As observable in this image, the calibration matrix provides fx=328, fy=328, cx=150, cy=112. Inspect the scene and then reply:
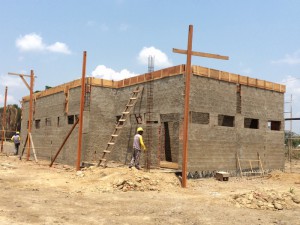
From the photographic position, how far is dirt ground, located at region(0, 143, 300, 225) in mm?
6918

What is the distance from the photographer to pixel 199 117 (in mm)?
12836

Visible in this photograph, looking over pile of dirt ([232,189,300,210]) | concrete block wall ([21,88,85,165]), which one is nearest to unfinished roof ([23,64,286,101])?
concrete block wall ([21,88,85,165])

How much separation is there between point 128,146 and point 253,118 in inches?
229

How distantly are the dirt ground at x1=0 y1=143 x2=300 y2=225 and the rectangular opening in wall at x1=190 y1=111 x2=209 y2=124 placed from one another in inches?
89.1

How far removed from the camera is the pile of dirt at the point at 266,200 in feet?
26.9

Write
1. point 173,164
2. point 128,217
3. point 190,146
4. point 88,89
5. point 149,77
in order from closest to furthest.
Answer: point 128,217 < point 190,146 < point 173,164 < point 149,77 < point 88,89

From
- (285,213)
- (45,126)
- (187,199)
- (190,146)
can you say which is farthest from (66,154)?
(285,213)

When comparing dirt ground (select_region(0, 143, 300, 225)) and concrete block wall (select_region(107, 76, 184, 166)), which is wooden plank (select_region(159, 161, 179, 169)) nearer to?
concrete block wall (select_region(107, 76, 184, 166))

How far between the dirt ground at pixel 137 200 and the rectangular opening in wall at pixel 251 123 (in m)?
3.02

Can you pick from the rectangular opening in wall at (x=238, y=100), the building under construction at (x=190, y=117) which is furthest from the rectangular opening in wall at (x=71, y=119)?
the rectangular opening in wall at (x=238, y=100)

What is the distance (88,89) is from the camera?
50.6 feet

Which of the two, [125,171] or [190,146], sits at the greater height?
[190,146]

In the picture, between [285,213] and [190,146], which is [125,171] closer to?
[190,146]

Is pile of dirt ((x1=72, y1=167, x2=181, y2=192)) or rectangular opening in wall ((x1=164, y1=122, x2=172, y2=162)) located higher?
rectangular opening in wall ((x1=164, y1=122, x2=172, y2=162))
